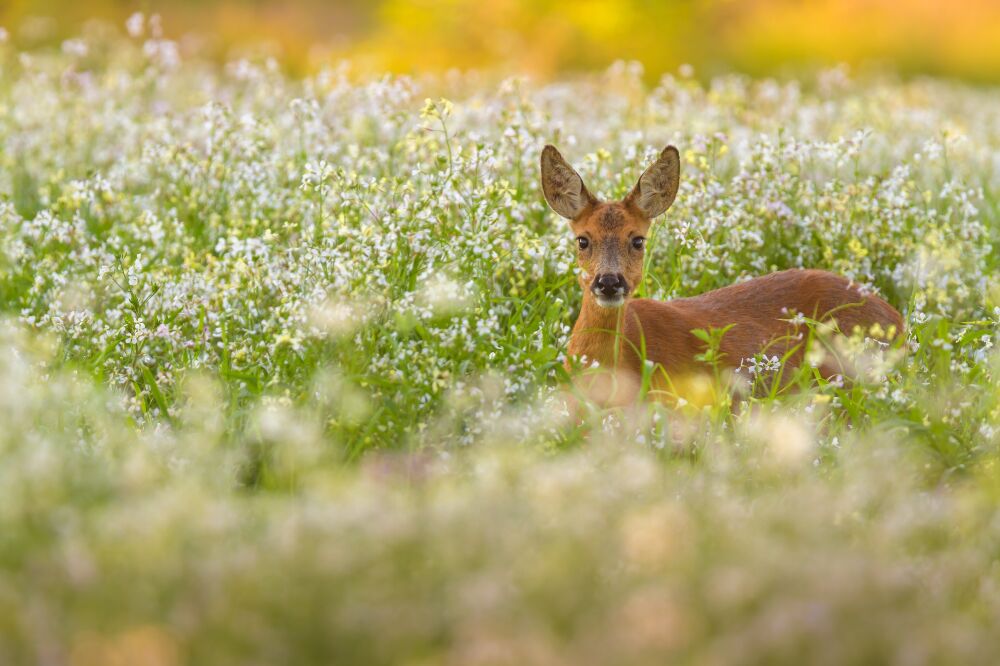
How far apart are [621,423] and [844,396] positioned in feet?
2.76

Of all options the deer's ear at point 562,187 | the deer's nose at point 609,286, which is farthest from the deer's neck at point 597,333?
the deer's ear at point 562,187

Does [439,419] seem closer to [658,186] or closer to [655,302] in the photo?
[655,302]

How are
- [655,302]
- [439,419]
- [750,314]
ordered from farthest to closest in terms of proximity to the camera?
[750,314], [655,302], [439,419]

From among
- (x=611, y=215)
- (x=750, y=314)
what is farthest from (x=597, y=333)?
(x=750, y=314)

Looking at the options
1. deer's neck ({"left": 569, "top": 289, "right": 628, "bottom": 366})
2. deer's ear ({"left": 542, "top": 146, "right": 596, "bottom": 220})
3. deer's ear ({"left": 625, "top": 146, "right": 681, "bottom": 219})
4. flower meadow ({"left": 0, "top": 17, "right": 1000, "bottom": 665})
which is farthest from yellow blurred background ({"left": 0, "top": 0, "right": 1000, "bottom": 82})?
deer's neck ({"left": 569, "top": 289, "right": 628, "bottom": 366})

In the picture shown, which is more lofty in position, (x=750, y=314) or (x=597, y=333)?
(x=750, y=314)

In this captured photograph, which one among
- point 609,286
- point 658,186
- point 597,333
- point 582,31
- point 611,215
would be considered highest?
point 582,31

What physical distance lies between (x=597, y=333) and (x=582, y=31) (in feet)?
51.5

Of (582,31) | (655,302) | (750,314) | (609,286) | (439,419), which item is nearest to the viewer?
(439,419)

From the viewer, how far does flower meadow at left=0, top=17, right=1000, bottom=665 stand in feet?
8.70

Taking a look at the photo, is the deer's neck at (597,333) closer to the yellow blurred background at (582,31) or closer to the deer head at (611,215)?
the deer head at (611,215)

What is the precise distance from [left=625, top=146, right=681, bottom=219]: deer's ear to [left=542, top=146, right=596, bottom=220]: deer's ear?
A: 21 cm

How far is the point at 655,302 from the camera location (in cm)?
600

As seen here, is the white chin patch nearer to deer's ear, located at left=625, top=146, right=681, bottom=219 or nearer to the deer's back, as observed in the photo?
the deer's back
